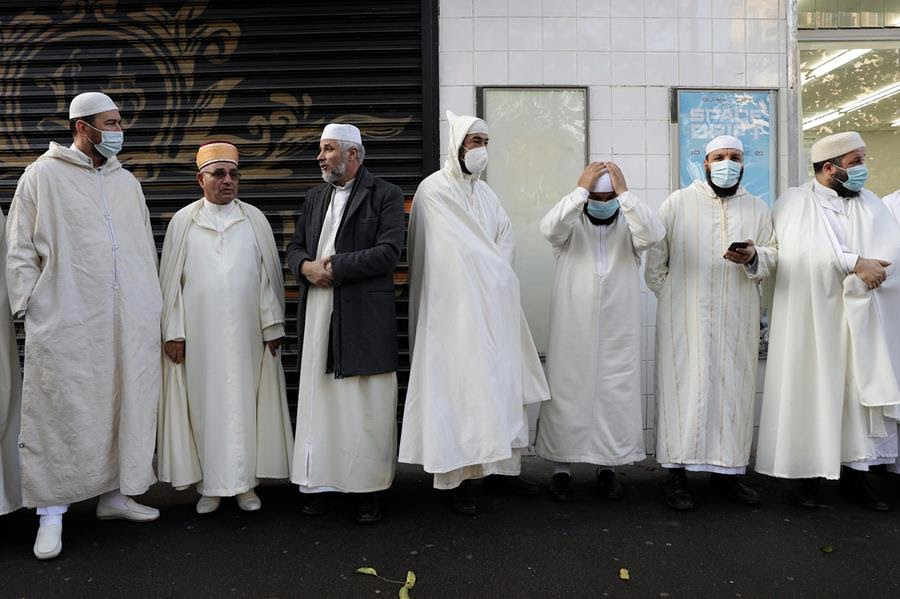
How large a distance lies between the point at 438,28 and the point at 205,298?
8.42 ft

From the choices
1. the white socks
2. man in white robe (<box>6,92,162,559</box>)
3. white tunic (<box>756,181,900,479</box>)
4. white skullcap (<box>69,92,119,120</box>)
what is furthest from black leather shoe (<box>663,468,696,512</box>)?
white skullcap (<box>69,92,119,120</box>)

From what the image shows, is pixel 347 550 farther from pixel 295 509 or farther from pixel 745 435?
pixel 745 435

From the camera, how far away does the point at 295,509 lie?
3877mm

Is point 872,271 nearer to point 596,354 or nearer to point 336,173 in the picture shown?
point 596,354

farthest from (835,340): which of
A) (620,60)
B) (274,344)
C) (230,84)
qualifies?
(230,84)

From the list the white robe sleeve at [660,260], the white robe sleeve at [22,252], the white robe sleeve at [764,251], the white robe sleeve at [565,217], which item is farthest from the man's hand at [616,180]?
the white robe sleeve at [22,252]

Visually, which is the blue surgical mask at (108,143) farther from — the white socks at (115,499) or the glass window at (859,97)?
the glass window at (859,97)

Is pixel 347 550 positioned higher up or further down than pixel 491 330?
further down

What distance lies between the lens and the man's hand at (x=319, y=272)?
362cm

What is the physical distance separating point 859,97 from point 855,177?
1.98 metres

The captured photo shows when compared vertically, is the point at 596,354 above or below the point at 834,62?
below

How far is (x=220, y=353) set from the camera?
12.3ft

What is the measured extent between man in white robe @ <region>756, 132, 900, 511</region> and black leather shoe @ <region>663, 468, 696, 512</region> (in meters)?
0.45

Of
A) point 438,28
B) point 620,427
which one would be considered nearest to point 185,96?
point 438,28
